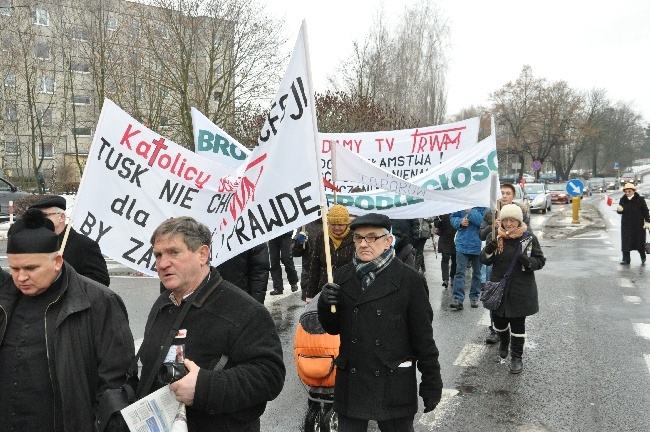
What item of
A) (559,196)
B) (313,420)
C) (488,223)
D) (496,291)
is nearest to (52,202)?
(313,420)

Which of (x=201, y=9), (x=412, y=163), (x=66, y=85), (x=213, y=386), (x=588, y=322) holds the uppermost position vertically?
(x=201, y=9)

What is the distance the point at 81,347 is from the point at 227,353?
0.68m

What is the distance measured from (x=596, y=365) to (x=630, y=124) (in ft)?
307

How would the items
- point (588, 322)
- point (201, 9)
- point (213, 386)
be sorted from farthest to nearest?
point (201, 9) → point (588, 322) → point (213, 386)

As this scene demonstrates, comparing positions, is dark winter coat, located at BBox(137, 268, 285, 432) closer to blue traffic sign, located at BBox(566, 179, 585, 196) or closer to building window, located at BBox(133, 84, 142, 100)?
blue traffic sign, located at BBox(566, 179, 585, 196)

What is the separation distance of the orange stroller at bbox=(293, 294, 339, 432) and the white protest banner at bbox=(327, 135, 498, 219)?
7.93ft

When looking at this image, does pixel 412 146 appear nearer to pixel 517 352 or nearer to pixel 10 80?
pixel 517 352

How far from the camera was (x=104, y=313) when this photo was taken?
305 centimetres

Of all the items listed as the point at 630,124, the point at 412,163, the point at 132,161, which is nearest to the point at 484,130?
the point at 630,124

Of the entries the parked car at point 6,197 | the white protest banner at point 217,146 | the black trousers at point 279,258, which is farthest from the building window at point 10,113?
the white protest banner at point 217,146

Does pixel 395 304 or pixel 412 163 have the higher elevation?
pixel 412 163

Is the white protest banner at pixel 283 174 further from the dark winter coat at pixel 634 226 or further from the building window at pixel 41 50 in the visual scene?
the building window at pixel 41 50

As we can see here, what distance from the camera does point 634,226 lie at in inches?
557

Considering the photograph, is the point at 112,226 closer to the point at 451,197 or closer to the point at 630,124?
the point at 451,197
